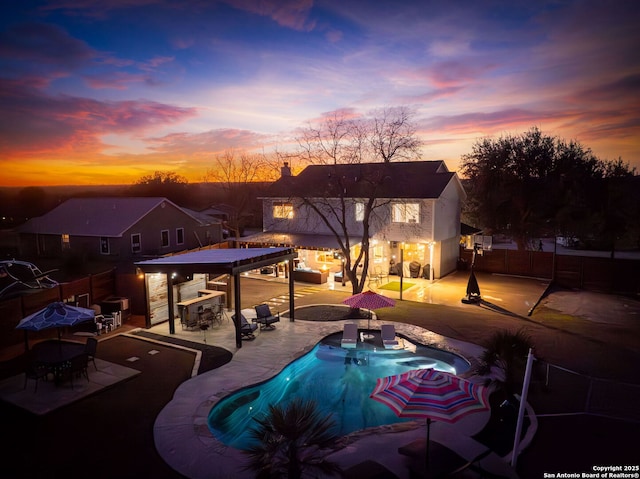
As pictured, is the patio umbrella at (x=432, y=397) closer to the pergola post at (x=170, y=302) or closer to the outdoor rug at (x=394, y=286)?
the pergola post at (x=170, y=302)

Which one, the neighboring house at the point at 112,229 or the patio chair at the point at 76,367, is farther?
the neighboring house at the point at 112,229

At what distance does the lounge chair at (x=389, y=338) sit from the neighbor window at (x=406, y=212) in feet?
38.8

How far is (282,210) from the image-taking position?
3086cm

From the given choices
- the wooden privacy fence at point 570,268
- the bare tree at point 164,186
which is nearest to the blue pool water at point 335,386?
the wooden privacy fence at point 570,268

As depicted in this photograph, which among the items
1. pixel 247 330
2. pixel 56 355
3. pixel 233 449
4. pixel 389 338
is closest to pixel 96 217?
pixel 247 330

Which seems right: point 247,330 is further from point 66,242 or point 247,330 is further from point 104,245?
point 66,242

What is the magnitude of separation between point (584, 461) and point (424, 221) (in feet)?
59.6

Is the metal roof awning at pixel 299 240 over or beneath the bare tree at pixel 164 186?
beneath

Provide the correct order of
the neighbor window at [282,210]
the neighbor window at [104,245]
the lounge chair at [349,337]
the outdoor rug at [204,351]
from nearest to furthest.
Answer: the outdoor rug at [204,351], the lounge chair at [349,337], the neighbor window at [104,245], the neighbor window at [282,210]

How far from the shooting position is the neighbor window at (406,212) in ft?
83.7

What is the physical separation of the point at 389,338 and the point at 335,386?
339 cm

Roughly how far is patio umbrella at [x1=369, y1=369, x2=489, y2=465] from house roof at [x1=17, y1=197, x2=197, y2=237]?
26.5m

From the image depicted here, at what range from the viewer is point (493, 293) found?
22719 millimetres

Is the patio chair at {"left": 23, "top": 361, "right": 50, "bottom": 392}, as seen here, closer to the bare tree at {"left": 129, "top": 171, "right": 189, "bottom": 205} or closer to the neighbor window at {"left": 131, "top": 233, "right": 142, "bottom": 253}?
the neighbor window at {"left": 131, "top": 233, "right": 142, "bottom": 253}
